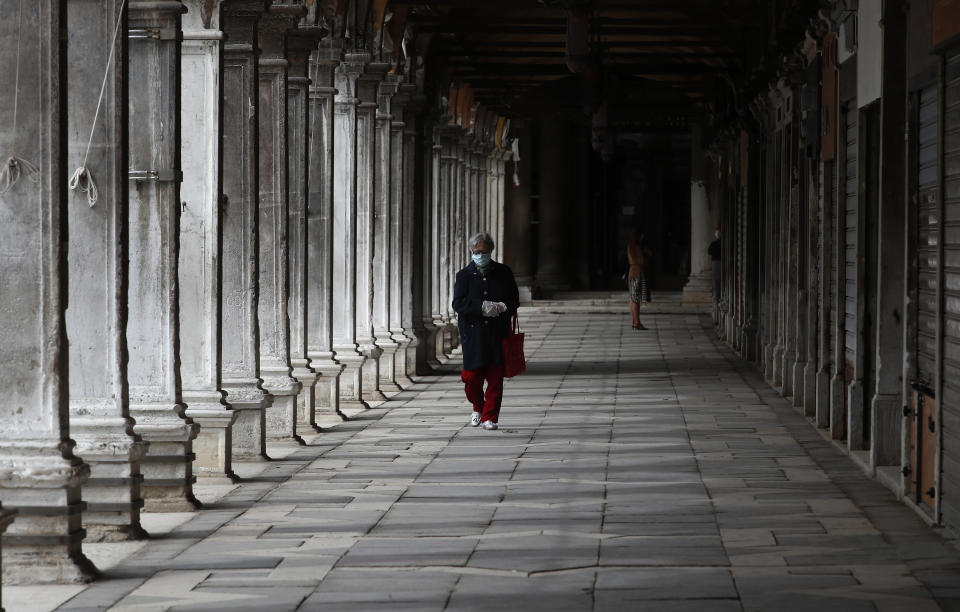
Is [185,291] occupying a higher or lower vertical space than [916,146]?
lower

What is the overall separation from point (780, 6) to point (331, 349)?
5188mm

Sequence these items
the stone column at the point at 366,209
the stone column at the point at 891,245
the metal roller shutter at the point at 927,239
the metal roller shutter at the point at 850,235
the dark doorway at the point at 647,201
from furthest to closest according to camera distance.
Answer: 1. the dark doorway at the point at 647,201
2. the stone column at the point at 366,209
3. the metal roller shutter at the point at 850,235
4. the stone column at the point at 891,245
5. the metal roller shutter at the point at 927,239

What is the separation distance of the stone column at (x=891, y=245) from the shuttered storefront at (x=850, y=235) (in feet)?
4.64

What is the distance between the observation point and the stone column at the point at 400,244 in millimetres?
17438

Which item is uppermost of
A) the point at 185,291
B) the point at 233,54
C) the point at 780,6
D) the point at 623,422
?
the point at 780,6

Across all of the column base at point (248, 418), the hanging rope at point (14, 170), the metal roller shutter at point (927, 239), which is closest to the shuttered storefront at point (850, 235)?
the metal roller shutter at point (927, 239)

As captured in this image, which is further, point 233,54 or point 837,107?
point 837,107

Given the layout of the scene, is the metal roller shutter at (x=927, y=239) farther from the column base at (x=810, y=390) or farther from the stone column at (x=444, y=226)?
the stone column at (x=444, y=226)

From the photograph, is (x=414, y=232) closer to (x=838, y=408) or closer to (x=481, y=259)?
(x=481, y=259)

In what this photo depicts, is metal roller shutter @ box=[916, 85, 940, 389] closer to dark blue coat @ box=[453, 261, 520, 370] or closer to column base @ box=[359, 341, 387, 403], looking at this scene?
dark blue coat @ box=[453, 261, 520, 370]

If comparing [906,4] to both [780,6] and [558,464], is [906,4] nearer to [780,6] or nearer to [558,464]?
[558,464]

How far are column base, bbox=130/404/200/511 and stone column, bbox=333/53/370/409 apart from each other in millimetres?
6056

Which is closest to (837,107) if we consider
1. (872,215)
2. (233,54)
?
(872,215)

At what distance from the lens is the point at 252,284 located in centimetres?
1020
